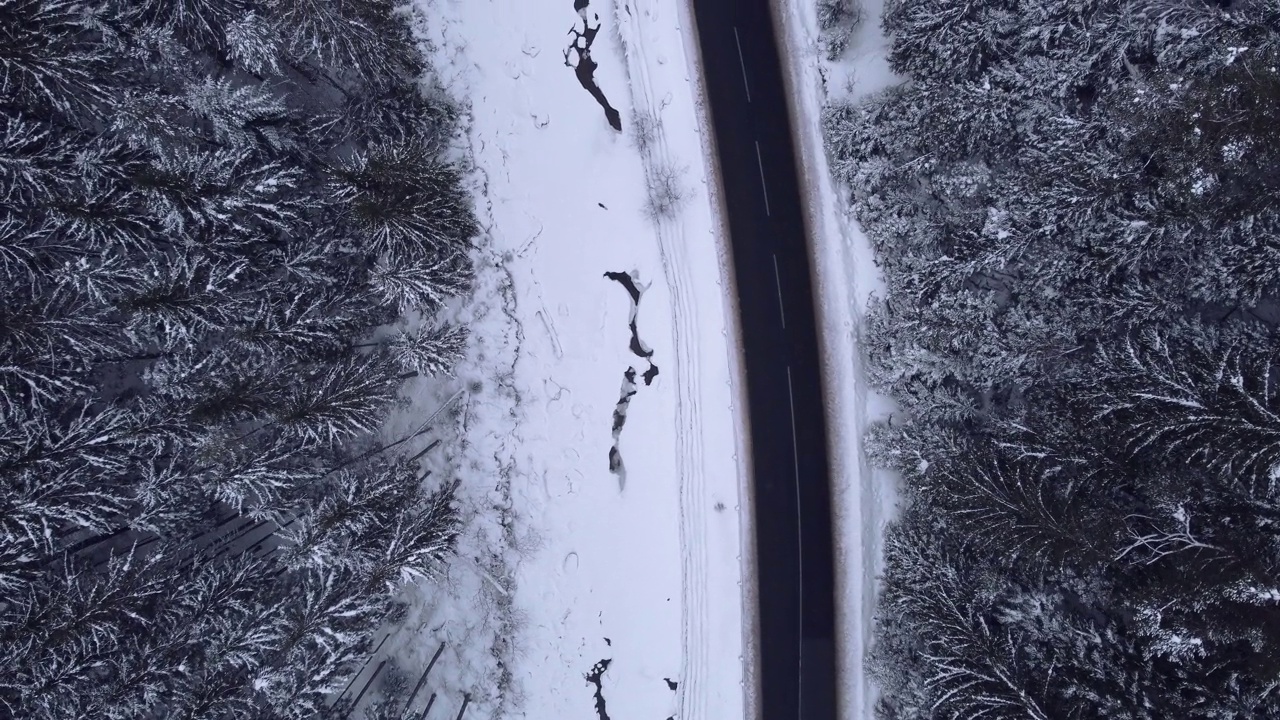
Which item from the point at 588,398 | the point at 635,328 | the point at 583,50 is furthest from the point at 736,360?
the point at 583,50

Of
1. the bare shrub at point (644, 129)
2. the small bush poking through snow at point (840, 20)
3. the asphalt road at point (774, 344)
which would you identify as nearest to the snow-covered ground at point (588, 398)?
the bare shrub at point (644, 129)

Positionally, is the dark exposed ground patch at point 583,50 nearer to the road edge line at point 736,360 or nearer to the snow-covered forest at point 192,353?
the road edge line at point 736,360

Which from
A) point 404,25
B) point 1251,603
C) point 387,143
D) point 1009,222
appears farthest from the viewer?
point 404,25

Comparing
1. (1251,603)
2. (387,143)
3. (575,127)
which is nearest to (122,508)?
(387,143)

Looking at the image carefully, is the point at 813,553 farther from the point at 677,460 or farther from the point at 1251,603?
the point at 1251,603

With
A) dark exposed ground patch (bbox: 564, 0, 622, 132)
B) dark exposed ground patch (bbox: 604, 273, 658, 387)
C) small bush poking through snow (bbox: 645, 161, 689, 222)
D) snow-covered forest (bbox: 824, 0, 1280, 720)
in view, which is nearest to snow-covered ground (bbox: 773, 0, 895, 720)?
snow-covered forest (bbox: 824, 0, 1280, 720)
